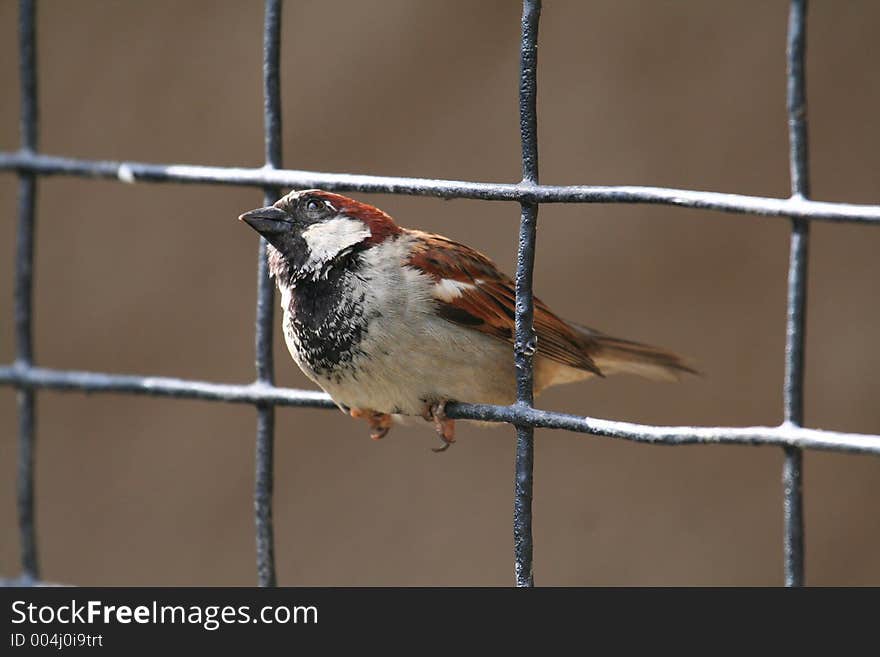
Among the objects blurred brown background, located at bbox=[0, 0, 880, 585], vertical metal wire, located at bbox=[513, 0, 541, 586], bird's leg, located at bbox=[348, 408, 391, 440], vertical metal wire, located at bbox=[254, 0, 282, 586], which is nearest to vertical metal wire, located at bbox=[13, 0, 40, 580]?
vertical metal wire, located at bbox=[254, 0, 282, 586]

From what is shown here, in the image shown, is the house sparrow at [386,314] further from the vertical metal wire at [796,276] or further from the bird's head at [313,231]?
Answer: the vertical metal wire at [796,276]

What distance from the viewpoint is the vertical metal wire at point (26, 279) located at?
196 cm

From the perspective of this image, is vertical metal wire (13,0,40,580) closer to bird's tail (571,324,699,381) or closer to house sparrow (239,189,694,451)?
house sparrow (239,189,694,451)

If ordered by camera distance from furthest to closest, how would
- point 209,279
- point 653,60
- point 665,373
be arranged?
1. point 209,279
2. point 653,60
3. point 665,373

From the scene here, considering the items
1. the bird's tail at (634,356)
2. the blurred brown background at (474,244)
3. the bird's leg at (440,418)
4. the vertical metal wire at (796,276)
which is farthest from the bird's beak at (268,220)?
the blurred brown background at (474,244)

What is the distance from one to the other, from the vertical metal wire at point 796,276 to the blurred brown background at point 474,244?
4.08ft

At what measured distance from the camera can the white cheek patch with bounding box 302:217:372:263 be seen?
182cm

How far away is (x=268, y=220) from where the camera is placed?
180 centimetres

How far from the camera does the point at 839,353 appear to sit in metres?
2.75

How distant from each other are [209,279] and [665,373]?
1235 mm

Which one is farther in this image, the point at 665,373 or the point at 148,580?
the point at 148,580

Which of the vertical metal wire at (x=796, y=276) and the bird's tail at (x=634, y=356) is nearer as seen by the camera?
the vertical metal wire at (x=796, y=276)

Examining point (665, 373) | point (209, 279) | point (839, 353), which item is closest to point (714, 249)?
point (839, 353)
